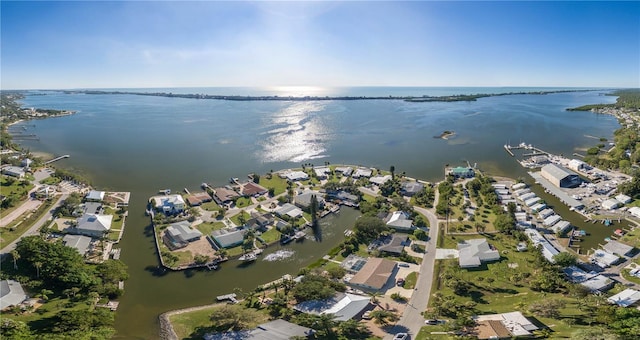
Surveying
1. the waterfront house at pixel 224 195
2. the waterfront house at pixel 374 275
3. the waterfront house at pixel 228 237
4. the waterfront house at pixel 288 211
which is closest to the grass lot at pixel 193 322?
the waterfront house at pixel 374 275

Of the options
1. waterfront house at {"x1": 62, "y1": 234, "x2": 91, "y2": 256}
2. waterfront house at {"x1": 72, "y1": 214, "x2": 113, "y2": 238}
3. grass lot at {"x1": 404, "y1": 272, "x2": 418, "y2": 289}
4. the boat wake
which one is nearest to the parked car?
grass lot at {"x1": 404, "y1": 272, "x2": 418, "y2": 289}

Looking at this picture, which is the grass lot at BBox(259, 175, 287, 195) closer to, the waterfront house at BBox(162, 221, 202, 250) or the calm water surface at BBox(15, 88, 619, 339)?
the calm water surface at BBox(15, 88, 619, 339)

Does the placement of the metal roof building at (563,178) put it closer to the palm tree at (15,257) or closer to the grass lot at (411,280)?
the grass lot at (411,280)

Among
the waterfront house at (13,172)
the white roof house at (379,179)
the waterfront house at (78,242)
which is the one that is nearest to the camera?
the waterfront house at (78,242)

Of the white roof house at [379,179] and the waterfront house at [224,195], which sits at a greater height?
the white roof house at [379,179]

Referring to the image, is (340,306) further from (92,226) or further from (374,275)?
(92,226)

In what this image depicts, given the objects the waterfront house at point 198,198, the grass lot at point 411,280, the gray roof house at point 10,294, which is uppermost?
the waterfront house at point 198,198

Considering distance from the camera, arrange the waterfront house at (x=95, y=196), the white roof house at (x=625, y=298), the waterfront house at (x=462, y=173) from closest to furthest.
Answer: the white roof house at (x=625, y=298), the waterfront house at (x=95, y=196), the waterfront house at (x=462, y=173)

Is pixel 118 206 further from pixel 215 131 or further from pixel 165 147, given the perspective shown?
pixel 215 131

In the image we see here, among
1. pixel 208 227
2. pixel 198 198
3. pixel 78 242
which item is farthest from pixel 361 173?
pixel 78 242
